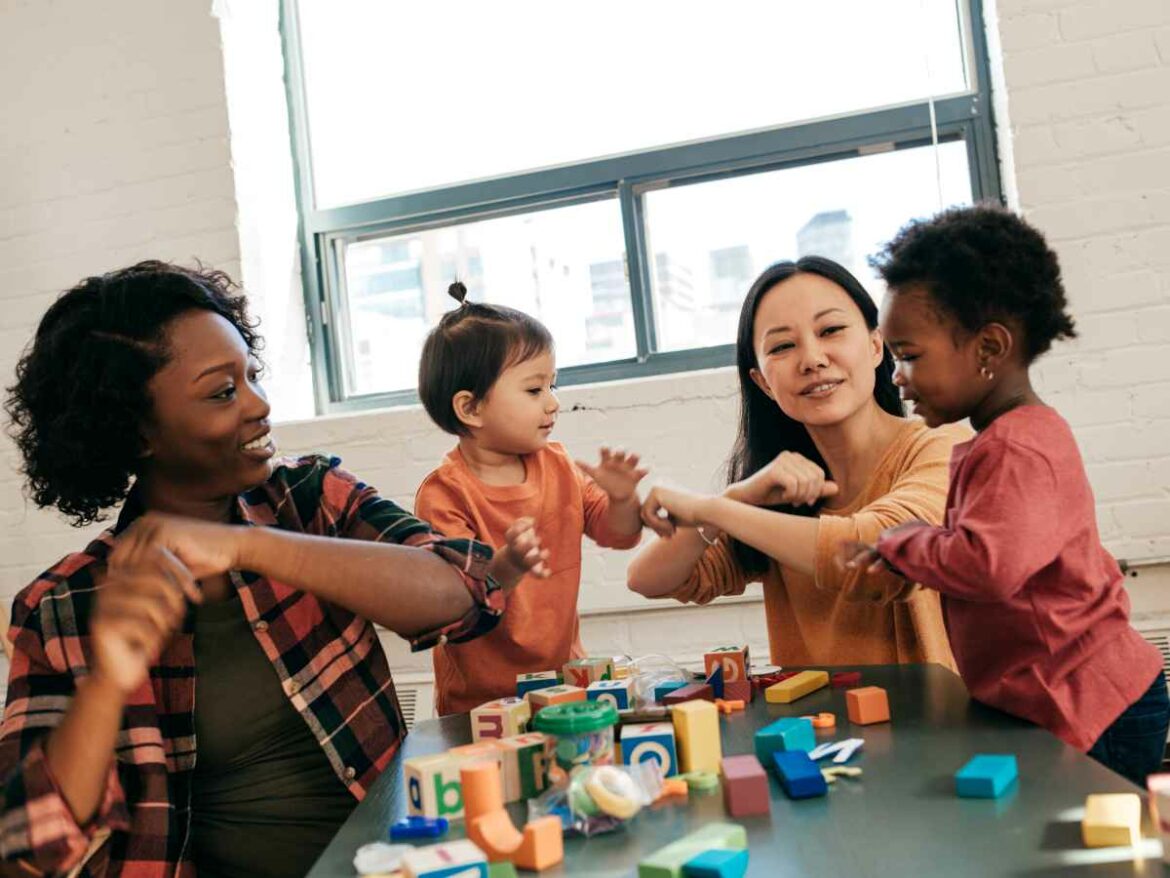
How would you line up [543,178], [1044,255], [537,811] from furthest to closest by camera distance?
[543,178]
[1044,255]
[537,811]

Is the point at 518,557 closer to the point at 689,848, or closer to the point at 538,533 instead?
the point at 538,533

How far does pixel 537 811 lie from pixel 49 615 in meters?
0.67

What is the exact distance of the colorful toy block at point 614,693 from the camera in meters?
1.26

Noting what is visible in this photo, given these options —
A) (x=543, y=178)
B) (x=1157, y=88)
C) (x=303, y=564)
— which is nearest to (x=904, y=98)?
(x=1157, y=88)

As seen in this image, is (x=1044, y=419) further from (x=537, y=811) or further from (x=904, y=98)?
(x=904, y=98)

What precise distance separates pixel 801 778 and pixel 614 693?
1.09 feet

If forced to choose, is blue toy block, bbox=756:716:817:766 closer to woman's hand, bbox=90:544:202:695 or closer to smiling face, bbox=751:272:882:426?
woman's hand, bbox=90:544:202:695

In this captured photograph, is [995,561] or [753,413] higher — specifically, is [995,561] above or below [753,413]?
below

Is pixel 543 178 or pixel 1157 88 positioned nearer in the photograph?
pixel 1157 88

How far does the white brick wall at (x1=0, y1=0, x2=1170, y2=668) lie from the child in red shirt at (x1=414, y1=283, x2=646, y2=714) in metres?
0.75

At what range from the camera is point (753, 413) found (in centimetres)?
189

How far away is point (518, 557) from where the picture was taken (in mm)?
1466

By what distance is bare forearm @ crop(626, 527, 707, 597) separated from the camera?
1.74 m

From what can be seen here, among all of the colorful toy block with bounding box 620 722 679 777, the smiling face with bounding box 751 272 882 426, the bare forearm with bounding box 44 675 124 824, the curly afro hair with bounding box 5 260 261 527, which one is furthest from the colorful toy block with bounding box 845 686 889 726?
the curly afro hair with bounding box 5 260 261 527
